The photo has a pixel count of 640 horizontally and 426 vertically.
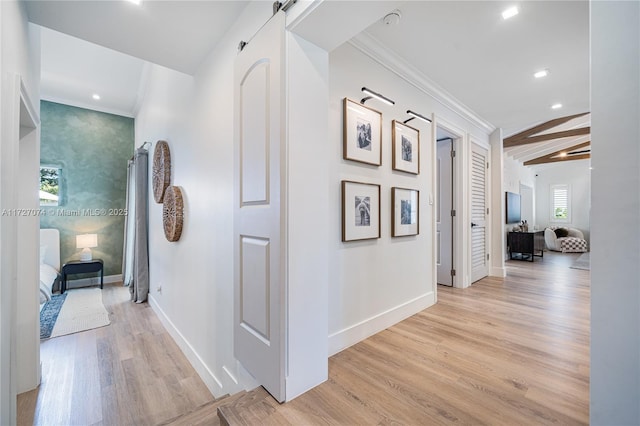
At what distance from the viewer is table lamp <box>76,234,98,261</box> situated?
4.57m

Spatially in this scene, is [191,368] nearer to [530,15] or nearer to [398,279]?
[398,279]

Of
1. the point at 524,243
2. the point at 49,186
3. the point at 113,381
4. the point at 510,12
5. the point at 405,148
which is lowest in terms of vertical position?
the point at 113,381

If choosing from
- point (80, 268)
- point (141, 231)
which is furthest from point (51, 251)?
point (141, 231)

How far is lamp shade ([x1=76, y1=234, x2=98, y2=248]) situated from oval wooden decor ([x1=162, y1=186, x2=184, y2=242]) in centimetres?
292

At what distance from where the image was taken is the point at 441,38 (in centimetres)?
220

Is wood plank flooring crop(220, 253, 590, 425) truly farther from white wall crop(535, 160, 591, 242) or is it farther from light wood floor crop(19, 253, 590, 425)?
white wall crop(535, 160, 591, 242)

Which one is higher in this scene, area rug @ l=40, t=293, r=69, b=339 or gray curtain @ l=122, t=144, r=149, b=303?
gray curtain @ l=122, t=144, r=149, b=303

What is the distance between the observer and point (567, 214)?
8.70 metres

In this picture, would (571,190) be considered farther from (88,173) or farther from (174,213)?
(88,173)

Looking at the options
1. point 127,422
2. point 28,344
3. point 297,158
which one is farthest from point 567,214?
point 28,344

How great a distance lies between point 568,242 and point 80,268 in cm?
1137

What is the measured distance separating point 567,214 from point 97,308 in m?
12.3

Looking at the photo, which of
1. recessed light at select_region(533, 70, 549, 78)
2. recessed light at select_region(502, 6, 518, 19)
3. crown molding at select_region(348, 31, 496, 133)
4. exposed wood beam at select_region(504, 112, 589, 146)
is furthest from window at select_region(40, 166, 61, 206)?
exposed wood beam at select_region(504, 112, 589, 146)

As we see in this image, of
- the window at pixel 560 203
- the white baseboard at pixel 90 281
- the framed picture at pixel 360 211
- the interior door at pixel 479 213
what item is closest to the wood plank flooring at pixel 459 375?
the framed picture at pixel 360 211
